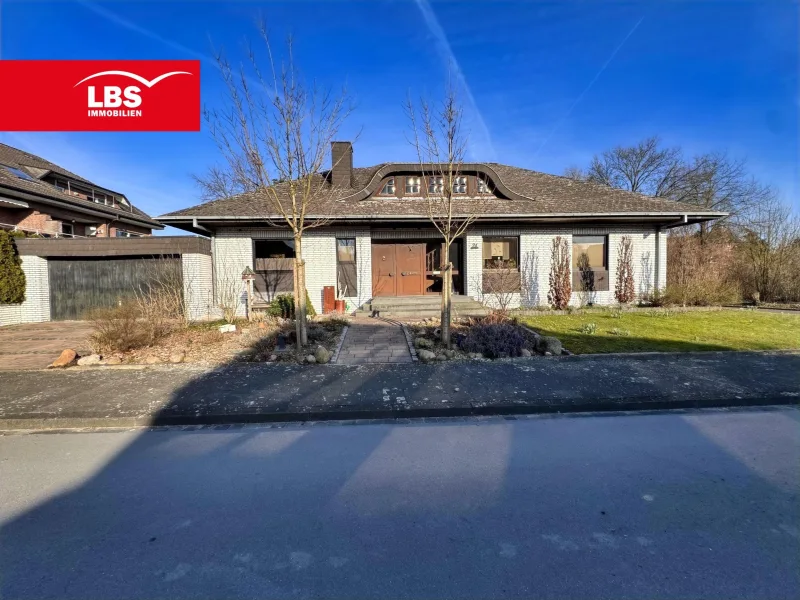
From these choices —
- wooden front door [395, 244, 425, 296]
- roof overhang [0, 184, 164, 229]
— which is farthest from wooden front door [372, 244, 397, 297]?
roof overhang [0, 184, 164, 229]

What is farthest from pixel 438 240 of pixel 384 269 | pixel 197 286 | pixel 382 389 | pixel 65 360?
→ pixel 65 360

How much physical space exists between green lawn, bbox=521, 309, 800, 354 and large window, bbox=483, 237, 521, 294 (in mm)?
1924

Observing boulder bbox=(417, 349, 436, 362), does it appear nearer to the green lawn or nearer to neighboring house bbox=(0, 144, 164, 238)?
the green lawn

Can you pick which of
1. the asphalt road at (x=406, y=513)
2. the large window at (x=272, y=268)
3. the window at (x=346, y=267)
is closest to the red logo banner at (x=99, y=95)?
the large window at (x=272, y=268)

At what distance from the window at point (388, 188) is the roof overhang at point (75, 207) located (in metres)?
10.4

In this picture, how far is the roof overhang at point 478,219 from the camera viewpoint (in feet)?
40.6

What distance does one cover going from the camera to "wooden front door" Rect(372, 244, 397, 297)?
14.0m

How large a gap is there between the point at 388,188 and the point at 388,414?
11375mm

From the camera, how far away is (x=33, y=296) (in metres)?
12.8

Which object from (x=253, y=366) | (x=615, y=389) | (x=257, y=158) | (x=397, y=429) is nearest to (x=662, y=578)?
(x=397, y=429)

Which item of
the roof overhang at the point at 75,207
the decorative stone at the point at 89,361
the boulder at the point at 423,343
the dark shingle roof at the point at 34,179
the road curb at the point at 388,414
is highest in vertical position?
the dark shingle roof at the point at 34,179

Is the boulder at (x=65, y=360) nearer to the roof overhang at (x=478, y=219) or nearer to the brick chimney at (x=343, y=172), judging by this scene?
the roof overhang at (x=478, y=219)

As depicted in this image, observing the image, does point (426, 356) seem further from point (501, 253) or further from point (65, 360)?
point (501, 253)

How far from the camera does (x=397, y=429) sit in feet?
14.2
